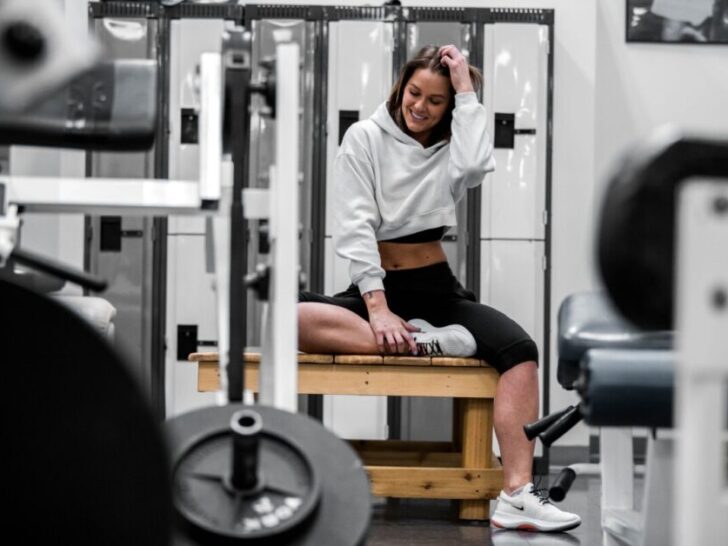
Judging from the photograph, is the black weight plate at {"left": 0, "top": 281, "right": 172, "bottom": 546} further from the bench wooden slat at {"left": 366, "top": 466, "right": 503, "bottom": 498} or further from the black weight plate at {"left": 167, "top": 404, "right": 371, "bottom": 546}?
the bench wooden slat at {"left": 366, "top": 466, "right": 503, "bottom": 498}

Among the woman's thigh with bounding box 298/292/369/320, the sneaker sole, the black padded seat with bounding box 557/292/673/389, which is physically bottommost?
the sneaker sole

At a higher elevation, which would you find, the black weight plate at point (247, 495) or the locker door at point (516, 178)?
the locker door at point (516, 178)

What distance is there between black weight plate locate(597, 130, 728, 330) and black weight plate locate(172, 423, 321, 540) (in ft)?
2.44

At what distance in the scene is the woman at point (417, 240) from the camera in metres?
Result: 3.32

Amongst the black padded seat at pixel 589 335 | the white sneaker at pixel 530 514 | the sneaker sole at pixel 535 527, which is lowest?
the sneaker sole at pixel 535 527

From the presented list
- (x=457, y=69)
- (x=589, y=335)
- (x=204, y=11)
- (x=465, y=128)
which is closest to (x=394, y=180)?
(x=465, y=128)

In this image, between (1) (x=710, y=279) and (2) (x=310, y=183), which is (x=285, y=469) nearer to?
(1) (x=710, y=279)

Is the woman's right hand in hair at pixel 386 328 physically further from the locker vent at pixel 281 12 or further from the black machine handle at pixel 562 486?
the locker vent at pixel 281 12

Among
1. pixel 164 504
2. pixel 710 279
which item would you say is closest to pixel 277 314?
pixel 164 504

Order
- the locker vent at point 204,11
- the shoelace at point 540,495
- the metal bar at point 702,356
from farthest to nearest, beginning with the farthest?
the locker vent at point 204,11 < the shoelace at point 540,495 < the metal bar at point 702,356

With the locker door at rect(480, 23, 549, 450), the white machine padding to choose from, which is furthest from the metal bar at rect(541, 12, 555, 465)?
the white machine padding

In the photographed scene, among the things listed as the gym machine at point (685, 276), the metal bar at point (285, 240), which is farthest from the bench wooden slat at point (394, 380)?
the gym machine at point (685, 276)

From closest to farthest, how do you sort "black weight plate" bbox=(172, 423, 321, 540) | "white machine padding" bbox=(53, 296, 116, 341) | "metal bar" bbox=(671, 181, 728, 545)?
"metal bar" bbox=(671, 181, 728, 545) → "black weight plate" bbox=(172, 423, 321, 540) → "white machine padding" bbox=(53, 296, 116, 341)

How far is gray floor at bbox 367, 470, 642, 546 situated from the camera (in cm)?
303
